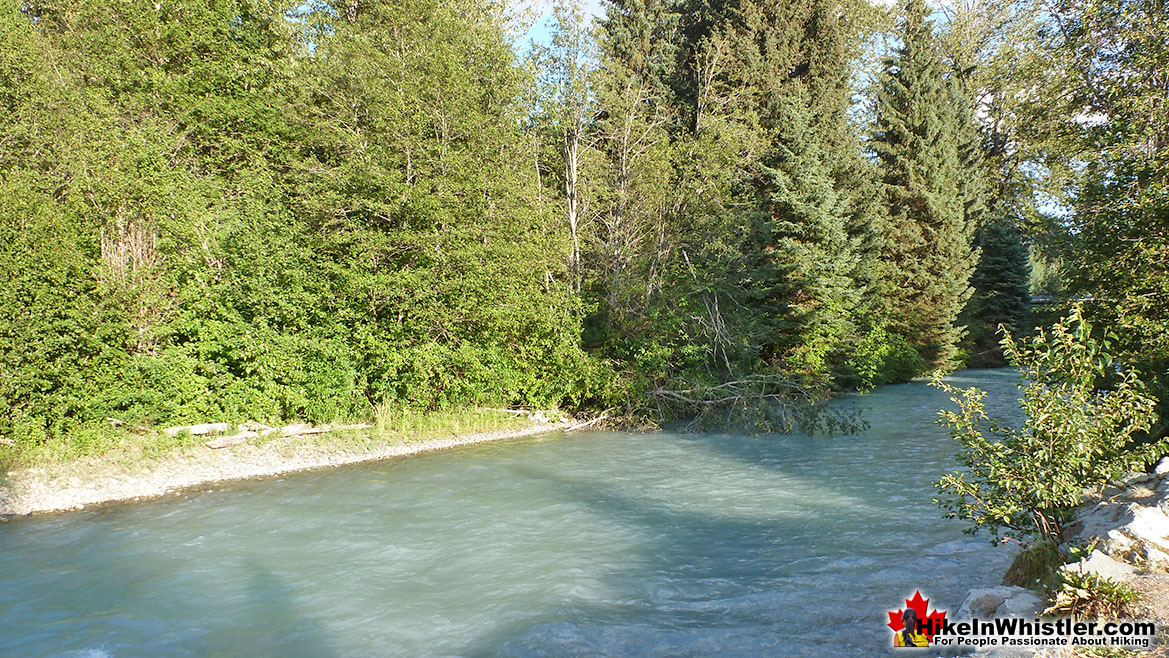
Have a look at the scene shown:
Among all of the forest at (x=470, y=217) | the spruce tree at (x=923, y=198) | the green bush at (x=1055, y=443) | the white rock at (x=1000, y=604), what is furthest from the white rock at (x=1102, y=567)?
the spruce tree at (x=923, y=198)

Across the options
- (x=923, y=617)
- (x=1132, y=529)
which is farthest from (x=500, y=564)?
(x=1132, y=529)

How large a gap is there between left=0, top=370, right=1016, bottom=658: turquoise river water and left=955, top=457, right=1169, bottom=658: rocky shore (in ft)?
2.83

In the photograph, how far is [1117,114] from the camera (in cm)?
1005

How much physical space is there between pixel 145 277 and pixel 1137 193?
562 inches

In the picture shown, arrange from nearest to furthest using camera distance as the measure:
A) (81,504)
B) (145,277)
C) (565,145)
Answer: (81,504)
(145,277)
(565,145)

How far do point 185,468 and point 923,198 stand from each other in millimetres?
25255

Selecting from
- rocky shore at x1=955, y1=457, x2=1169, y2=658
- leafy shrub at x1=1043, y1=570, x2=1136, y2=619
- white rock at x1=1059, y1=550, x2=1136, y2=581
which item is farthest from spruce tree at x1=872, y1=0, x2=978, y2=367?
leafy shrub at x1=1043, y1=570, x2=1136, y2=619

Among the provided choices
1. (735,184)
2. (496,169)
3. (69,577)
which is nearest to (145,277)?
(69,577)

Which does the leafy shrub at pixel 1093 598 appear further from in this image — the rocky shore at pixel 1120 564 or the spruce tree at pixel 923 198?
the spruce tree at pixel 923 198

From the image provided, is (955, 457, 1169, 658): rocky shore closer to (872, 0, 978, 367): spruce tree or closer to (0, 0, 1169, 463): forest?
(0, 0, 1169, 463): forest

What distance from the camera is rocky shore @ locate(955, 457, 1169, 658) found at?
4152 millimetres

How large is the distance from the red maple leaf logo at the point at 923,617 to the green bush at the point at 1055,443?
793mm

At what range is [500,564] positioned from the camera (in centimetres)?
755

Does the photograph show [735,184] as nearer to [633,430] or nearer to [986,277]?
[633,430]
